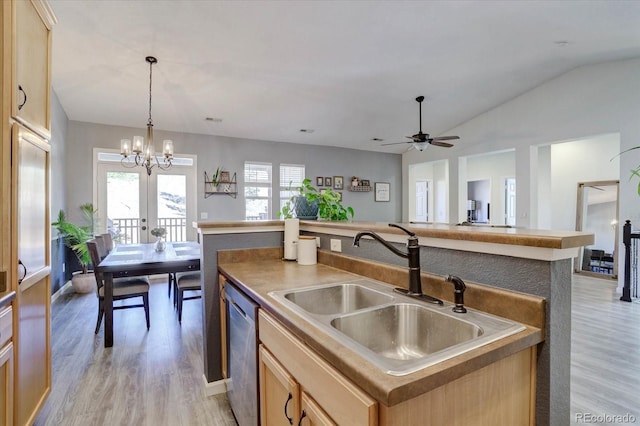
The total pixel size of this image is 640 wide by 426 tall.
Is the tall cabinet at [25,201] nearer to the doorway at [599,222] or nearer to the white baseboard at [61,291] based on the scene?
the white baseboard at [61,291]

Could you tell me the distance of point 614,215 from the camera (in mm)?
5930

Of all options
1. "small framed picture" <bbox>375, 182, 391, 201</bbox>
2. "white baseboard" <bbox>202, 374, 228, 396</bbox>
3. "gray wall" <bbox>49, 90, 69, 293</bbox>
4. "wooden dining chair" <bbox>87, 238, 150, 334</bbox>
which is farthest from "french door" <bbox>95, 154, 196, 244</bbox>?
"small framed picture" <bbox>375, 182, 391, 201</bbox>

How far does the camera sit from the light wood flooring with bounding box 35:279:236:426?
196 cm

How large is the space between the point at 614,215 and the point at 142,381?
25.4ft

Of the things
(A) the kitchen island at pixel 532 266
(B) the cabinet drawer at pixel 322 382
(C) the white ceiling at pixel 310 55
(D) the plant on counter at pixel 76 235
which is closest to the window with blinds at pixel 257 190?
(C) the white ceiling at pixel 310 55

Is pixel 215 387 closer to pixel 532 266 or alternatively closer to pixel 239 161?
pixel 532 266

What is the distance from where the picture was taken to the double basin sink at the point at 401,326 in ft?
2.94

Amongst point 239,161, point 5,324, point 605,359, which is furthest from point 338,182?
point 5,324

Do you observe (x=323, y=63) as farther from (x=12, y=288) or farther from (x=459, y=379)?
(x=459, y=379)

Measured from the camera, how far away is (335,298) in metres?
1.60

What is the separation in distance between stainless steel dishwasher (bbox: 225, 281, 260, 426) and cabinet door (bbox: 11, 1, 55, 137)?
1350 mm

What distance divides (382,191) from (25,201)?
722cm

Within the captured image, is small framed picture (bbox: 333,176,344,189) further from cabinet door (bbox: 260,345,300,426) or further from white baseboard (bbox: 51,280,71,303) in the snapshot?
cabinet door (bbox: 260,345,300,426)

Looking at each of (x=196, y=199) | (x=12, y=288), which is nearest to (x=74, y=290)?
(x=196, y=199)
